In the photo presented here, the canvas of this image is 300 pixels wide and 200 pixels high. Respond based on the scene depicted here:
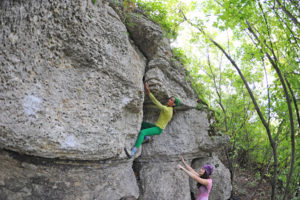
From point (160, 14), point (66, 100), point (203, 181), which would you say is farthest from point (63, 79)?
point (160, 14)

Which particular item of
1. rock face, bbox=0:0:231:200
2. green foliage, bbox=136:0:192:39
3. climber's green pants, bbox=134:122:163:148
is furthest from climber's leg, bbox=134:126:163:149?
green foliage, bbox=136:0:192:39

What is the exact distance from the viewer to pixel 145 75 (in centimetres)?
658

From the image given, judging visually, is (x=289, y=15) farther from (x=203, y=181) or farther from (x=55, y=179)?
(x=55, y=179)

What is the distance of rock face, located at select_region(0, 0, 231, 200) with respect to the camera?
3479 mm

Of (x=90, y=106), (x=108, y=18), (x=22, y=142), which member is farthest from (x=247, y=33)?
(x=22, y=142)

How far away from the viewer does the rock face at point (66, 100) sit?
11.4 feet

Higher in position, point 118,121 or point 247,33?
point 247,33

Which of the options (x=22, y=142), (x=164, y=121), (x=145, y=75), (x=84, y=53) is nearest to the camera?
(x=22, y=142)

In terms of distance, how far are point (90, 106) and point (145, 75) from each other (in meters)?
2.70

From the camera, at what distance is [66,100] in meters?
3.97

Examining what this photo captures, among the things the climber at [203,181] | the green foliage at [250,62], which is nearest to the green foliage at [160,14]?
the green foliage at [250,62]

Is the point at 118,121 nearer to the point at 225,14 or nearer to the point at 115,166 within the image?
the point at 115,166

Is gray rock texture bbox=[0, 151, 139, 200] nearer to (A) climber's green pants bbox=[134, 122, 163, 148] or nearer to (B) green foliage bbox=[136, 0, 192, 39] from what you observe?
(A) climber's green pants bbox=[134, 122, 163, 148]

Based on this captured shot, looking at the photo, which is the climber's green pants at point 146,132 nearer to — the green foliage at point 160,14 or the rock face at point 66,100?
the rock face at point 66,100
